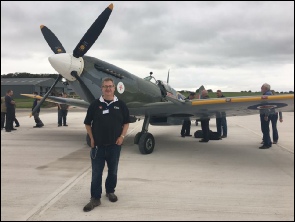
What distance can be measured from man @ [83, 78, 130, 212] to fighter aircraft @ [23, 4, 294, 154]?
2655 mm

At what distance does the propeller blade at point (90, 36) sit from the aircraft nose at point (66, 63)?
15 centimetres

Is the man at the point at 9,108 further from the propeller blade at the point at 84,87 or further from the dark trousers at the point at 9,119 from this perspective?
the propeller blade at the point at 84,87

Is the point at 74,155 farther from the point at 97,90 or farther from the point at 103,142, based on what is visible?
the point at 103,142

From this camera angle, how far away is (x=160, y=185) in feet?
13.3

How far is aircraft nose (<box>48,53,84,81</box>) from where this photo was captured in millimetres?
5918

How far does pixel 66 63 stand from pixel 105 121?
3.30 meters

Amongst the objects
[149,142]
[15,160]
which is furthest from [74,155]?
[149,142]

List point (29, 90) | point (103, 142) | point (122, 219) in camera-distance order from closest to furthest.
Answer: point (122, 219) → point (103, 142) → point (29, 90)

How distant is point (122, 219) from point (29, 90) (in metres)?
53.4

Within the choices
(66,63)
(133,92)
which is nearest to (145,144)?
Result: (133,92)

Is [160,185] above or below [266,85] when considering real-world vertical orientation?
below

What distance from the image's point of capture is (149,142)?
6.57 metres

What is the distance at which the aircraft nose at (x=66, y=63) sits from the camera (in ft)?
19.4

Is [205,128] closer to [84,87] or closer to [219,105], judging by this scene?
[219,105]
